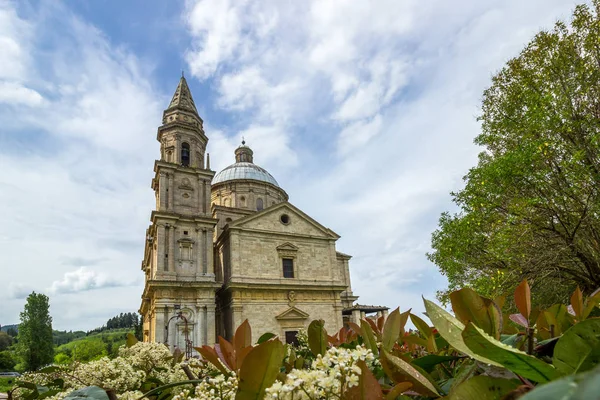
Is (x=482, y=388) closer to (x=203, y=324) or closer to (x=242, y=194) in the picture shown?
(x=203, y=324)

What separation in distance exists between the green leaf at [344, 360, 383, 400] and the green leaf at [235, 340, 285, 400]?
19 cm

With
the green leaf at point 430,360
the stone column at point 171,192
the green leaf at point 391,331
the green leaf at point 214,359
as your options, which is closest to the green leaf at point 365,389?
the green leaf at point 430,360

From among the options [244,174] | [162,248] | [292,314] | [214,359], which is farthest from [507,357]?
[244,174]

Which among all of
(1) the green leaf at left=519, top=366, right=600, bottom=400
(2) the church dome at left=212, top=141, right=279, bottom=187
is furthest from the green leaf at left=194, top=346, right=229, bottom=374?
(2) the church dome at left=212, top=141, right=279, bottom=187

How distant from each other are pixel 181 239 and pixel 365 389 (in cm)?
2164

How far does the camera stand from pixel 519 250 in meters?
10.7

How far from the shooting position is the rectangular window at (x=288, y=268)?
75.9 ft

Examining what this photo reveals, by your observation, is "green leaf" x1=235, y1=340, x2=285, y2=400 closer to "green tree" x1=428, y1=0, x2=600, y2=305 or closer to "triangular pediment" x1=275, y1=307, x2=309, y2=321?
"green tree" x1=428, y1=0, x2=600, y2=305

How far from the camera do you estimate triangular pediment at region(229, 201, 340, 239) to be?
75.5 ft

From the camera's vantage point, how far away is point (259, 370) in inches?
34.5

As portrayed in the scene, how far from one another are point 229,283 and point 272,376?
67.7ft

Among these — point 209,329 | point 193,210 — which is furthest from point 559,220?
point 193,210

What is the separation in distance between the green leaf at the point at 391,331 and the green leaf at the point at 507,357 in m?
0.60

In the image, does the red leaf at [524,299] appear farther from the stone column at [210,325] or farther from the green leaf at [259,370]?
the stone column at [210,325]
